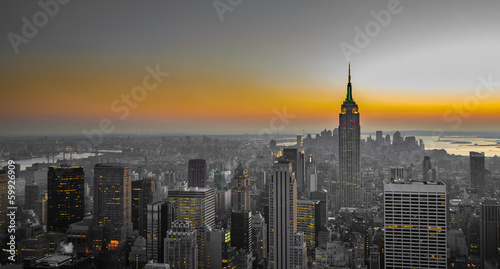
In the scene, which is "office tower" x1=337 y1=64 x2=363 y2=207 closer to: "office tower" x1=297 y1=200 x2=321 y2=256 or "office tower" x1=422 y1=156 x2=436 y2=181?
"office tower" x1=297 y1=200 x2=321 y2=256

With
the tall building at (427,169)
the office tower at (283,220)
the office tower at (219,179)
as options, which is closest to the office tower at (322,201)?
the office tower at (283,220)

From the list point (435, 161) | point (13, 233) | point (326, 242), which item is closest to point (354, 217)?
point (326, 242)

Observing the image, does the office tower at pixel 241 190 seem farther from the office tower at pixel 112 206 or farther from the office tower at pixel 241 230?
the office tower at pixel 112 206

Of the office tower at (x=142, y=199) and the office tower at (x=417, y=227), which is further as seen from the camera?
the office tower at (x=142, y=199)

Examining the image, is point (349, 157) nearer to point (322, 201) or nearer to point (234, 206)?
point (322, 201)

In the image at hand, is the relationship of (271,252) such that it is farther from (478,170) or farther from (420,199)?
Answer: (478,170)
